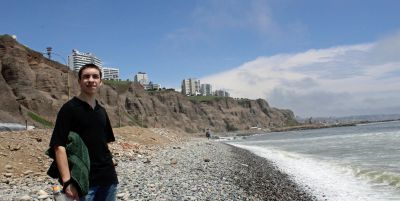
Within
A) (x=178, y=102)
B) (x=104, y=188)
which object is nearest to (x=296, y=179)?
(x=104, y=188)

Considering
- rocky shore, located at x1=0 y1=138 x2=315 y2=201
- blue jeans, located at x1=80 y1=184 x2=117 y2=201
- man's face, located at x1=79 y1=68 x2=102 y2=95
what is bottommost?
rocky shore, located at x1=0 y1=138 x2=315 y2=201

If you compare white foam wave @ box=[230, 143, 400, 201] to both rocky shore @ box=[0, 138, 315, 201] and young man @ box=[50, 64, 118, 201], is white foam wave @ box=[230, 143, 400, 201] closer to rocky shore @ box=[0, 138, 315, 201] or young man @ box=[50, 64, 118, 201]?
rocky shore @ box=[0, 138, 315, 201]

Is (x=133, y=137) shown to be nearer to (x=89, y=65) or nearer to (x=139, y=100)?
(x=89, y=65)

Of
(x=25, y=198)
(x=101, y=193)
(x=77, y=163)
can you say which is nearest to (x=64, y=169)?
(x=77, y=163)

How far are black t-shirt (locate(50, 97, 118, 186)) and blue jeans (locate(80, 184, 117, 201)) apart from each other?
50mm

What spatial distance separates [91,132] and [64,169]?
1.59 ft

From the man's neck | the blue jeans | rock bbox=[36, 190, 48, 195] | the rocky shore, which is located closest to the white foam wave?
the rocky shore

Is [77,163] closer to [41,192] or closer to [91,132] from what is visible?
[91,132]

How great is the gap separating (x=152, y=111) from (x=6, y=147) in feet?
422

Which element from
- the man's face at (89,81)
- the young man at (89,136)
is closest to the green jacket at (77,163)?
the young man at (89,136)

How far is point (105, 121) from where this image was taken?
14.5 feet

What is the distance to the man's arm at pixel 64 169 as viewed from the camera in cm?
384

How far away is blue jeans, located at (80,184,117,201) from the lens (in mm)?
4156

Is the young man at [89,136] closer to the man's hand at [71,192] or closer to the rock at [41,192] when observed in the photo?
the man's hand at [71,192]
